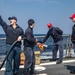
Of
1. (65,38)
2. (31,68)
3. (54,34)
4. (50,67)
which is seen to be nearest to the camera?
(31,68)

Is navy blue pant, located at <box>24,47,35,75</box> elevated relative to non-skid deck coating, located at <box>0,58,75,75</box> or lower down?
elevated

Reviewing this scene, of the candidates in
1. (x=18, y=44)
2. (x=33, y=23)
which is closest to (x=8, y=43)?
(x=18, y=44)

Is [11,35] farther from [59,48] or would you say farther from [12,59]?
[59,48]

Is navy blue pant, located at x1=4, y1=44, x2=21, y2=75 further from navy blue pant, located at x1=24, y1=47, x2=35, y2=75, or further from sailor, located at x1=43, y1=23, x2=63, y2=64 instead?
sailor, located at x1=43, y1=23, x2=63, y2=64

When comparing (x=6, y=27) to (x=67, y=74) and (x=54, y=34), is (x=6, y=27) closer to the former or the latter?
(x=67, y=74)

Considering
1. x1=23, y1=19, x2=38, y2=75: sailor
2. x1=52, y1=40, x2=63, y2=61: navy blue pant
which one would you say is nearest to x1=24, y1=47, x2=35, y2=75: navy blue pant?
x1=23, y1=19, x2=38, y2=75: sailor

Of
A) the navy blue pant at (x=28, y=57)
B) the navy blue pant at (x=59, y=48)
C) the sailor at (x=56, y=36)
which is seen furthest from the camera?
the navy blue pant at (x=59, y=48)

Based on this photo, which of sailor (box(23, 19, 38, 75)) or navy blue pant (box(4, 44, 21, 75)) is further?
sailor (box(23, 19, 38, 75))

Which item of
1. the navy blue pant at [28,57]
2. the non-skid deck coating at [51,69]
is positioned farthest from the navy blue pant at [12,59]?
the non-skid deck coating at [51,69]

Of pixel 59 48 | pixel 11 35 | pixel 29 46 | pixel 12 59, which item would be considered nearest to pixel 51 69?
pixel 59 48

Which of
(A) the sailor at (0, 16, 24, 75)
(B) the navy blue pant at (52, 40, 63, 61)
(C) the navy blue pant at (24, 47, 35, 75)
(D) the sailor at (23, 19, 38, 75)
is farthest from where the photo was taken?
(B) the navy blue pant at (52, 40, 63, 61)

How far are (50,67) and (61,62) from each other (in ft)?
4.31

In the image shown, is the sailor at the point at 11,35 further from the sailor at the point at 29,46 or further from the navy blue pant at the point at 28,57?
the navy blue pant at the point at 28,57

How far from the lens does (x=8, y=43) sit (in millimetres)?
9430
